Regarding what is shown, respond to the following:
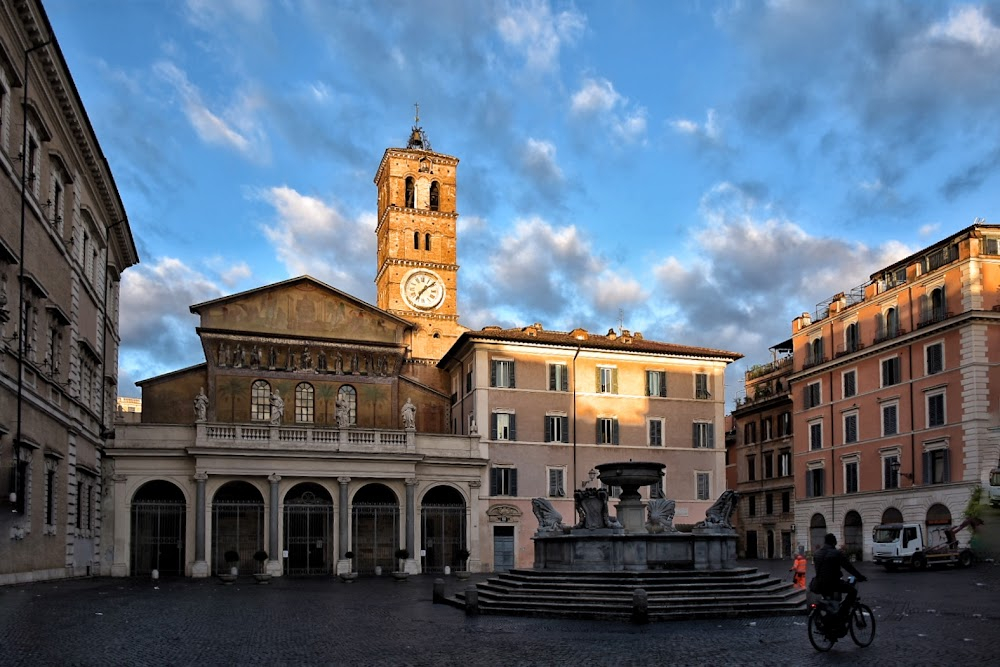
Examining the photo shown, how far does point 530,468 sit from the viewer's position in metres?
48.1

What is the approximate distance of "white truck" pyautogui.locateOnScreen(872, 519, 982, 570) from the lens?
4056 cm

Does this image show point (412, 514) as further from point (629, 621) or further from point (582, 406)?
point (629, 621)

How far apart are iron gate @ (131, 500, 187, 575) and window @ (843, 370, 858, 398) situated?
112 feet

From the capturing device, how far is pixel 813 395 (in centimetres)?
5944

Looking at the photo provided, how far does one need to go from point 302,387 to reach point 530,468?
1117 cm

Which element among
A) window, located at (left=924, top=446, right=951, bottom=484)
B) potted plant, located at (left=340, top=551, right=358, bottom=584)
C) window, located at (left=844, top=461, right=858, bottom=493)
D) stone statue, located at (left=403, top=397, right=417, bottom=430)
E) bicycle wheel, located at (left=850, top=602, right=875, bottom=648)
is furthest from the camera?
window, located at (left=844, top=461, right=858, bottom=493)

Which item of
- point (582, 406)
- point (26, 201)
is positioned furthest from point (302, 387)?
point (26, 201)

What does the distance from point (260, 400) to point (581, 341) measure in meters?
15.2

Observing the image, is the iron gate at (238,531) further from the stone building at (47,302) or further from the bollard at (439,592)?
the bollard at (439,592)

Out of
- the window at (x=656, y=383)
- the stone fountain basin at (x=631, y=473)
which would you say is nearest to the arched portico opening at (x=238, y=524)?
the window at (x=656, y=383)

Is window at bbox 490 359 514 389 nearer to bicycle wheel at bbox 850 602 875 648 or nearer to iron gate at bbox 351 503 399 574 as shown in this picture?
iron gate at bbox 351 503 399 574

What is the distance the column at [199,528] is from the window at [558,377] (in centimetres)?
1640

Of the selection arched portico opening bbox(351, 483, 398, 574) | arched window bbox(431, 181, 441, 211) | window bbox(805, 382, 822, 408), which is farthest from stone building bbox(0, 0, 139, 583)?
arched window bbox(431, 181, 441, 211)

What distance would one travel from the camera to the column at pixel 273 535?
41938 millimetres
